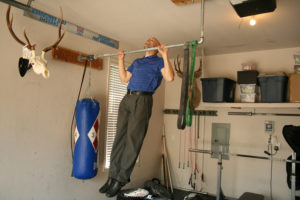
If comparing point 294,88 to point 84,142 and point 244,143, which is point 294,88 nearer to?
point 244,143

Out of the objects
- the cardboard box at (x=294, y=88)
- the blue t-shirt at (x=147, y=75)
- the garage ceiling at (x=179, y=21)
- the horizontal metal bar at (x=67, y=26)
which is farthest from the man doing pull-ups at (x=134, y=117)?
the cardboard box at (x=294, y=88)

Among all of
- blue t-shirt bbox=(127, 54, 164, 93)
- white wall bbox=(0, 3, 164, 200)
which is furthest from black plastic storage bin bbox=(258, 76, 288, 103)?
white wall bbox=(0, 3, 164, 200)

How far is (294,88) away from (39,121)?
12.2 ft

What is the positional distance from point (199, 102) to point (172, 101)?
87 cm

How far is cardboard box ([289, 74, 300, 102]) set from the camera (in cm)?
375

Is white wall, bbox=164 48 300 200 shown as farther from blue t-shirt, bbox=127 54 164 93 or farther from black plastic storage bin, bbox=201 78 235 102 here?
blue t-shirt, bbox=127 54 164 93

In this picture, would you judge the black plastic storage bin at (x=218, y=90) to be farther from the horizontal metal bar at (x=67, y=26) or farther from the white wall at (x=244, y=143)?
the horizontal metal bar at (x=67, y=26)

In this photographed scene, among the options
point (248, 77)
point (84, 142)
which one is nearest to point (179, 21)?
point (248, 77)

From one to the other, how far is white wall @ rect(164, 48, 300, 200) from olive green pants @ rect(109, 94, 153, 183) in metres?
2.76

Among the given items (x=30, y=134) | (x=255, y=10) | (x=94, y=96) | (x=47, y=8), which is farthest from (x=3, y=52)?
(x=255, y=10)

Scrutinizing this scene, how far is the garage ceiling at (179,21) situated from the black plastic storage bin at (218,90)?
653 mm

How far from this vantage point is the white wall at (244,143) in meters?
4.38

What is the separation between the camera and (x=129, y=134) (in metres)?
2.62

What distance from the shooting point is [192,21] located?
3355mm
